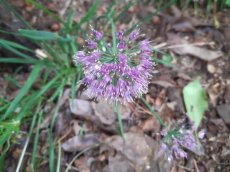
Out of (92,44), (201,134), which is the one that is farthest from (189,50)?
(92,44)

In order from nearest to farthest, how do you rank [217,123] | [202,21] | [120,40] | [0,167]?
1. [120,40]
2. [0,167]
3. [217,123]
4. [202,21]

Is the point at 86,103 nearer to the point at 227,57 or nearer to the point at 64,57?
the point at 64,57

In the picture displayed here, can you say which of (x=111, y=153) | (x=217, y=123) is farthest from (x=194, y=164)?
(x=111, y=153)

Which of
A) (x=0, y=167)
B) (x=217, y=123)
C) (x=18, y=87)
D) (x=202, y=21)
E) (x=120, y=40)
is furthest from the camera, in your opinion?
(x=202, y=21)

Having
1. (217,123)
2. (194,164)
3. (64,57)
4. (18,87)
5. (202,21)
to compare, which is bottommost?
(194,164)

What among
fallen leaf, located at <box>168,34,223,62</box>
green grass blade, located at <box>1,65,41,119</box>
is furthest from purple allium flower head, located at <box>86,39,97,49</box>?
fallen leaf, located at <box>168,34,223,62</box>

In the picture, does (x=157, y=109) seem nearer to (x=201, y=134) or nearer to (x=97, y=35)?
(x=201, y=134)

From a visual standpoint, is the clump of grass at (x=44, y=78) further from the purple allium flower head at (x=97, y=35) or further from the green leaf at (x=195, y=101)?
the green leaf at (x=195, y=101)

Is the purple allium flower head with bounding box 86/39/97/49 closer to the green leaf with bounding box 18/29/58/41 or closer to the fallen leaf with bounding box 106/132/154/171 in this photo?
the green leaf with bounding box 18/29/58/41
